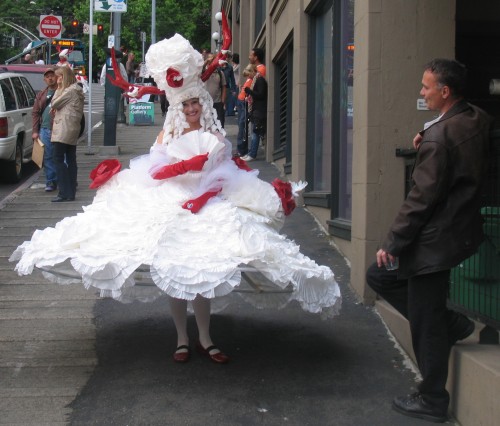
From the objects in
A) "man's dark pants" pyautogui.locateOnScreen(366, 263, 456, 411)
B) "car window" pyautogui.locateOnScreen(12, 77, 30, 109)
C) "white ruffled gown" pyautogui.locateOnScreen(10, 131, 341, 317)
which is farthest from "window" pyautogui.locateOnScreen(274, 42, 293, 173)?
"man's dark pants" pyautogui.locateOnScreen(366, 263, 456, 411)

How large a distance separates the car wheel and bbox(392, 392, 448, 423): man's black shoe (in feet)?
34.0

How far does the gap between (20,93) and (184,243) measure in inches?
418

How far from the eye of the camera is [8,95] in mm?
13797

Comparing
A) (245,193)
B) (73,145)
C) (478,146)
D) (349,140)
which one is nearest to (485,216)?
(478,146)

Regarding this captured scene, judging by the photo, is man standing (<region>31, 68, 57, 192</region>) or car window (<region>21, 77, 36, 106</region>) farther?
car window (<region>21, 77, 36, 106</region>)

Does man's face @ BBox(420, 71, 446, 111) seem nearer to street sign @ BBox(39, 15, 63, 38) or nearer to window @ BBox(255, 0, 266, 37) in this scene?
window @ BBox(255, 0, 266, 37)

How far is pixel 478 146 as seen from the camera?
419 cm

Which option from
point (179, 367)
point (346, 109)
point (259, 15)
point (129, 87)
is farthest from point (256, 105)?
point (179, 367)

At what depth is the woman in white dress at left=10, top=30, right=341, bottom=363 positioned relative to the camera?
15.7 ft

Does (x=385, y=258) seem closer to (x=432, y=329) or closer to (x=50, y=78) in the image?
(x=432, y=329)

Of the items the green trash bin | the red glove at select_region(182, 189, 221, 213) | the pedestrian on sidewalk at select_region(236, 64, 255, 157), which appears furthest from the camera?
the pedestrian on sidewalk at select_region(236, 64, 255, 157)

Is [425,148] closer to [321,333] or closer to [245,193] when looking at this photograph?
[245,193]

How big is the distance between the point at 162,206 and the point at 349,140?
356 cm

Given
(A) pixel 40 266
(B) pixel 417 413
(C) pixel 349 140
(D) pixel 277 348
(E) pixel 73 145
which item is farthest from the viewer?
(E) pixel 73 145
